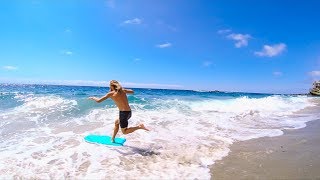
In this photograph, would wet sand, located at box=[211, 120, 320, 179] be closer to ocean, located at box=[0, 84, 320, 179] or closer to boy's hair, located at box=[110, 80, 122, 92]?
ocean, located at box=[0, 84, 320, 179]

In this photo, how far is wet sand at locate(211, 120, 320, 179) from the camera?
16.4 ft

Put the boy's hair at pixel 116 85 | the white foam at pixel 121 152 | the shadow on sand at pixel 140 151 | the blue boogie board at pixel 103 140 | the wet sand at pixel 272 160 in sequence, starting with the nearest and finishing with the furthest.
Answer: the wet sand at pixel 272 160 → the white foam at pixel 121 152 → the shadow on sand at pixel 140 151 → the boy's hair at pixel 116 85 → the blue boogie board at pixel 103 140

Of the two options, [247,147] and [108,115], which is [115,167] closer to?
[247,147]

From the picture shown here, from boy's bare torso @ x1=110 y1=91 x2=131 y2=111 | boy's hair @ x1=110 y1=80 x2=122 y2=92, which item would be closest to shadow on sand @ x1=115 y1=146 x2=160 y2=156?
boy's bare torso @ x1=110 y1=91 x2=131 y2=111

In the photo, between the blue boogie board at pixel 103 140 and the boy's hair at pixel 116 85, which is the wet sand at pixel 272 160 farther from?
the boy's hair at pixel 116 85

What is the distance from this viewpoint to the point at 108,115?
12930mm

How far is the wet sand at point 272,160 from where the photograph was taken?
16.4 ft

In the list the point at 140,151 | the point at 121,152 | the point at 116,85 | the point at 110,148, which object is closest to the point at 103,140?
the point at 110,148

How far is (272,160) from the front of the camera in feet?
19.4

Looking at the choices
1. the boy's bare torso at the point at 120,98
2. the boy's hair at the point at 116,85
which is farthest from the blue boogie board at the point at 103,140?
the boy's hair at the point at 116,85

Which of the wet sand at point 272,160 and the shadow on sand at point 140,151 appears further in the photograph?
the shadow on sand at point 140,151

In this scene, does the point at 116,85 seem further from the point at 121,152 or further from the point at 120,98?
the point at 121,152

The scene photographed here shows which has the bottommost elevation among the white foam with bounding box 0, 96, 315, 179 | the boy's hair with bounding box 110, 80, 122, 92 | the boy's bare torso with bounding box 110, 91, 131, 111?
the white foam with bounding box 0, 96, 315, 179

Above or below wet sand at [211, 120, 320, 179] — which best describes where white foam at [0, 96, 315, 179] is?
below
